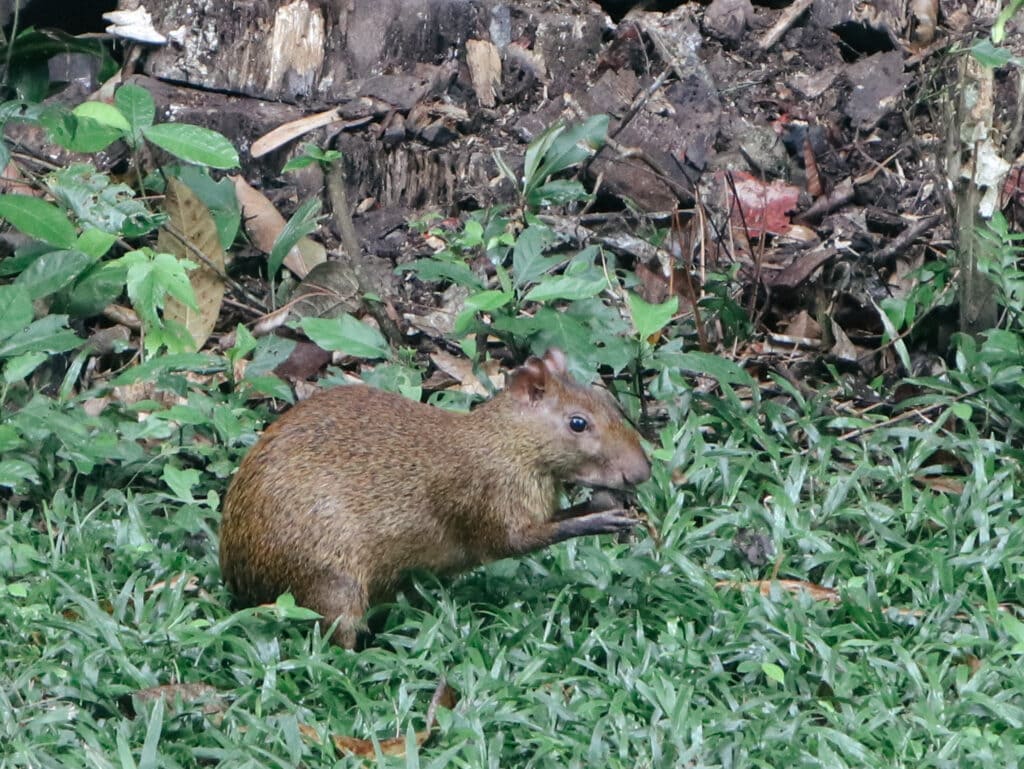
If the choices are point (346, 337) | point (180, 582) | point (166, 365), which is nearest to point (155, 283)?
point (166, 365)

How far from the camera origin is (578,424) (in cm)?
448

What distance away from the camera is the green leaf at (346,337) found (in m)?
5.07

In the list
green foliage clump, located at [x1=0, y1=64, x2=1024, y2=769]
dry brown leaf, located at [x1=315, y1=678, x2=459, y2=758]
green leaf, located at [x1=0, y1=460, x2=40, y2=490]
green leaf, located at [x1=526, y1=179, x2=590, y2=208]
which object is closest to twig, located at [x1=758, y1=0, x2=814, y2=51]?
green foliage clump, located at [x1=0, y1=64, x2=1024, y2=769]

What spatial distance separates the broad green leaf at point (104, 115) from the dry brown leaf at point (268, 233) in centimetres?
98

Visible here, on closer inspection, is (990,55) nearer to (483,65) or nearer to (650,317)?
(650,317)

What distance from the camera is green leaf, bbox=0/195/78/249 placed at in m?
5.27

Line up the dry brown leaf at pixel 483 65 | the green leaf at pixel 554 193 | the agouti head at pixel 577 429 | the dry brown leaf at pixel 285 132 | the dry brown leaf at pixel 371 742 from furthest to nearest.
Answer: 1. the dry brown leaf at pixel 483 65
2. the dry brown leaf at pixel 285 132
3. the green leaf at pixel 554 193
4. the agouti head at pixel 577 429
5. the dry brown leaf at pixel 371 742

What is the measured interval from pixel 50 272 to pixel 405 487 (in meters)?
1.74

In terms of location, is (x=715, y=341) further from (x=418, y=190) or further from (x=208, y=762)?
(x=208, y=762)

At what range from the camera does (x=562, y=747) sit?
3842 mm

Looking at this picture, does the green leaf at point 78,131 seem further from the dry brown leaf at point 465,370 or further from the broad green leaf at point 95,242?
the dry brown leaf at point 465,370

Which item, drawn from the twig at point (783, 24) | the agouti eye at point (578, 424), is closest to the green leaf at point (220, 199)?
the agouti eye at point (578, 424)

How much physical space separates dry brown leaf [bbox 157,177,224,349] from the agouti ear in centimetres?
182

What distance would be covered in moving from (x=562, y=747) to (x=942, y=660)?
120 centimetres
